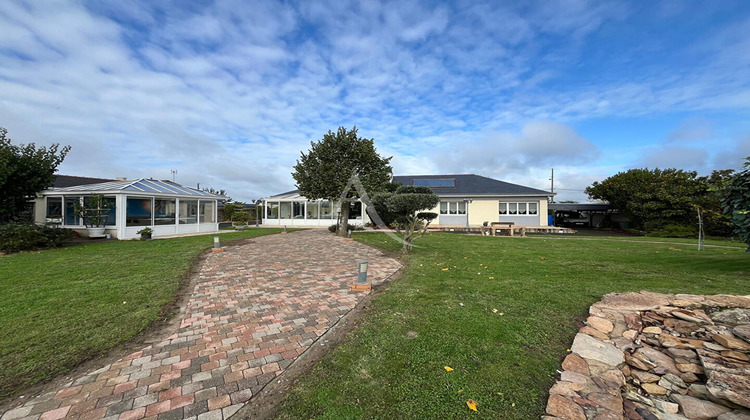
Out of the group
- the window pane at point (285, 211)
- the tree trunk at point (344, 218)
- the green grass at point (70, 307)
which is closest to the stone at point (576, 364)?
the green grass at point (70, 307)

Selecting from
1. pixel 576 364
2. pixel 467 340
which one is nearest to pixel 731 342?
pixel 576 364

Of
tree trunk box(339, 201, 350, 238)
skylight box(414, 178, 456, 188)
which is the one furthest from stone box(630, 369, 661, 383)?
skylight box(414, 178, 456, 188)

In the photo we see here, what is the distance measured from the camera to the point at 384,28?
10.1 metres

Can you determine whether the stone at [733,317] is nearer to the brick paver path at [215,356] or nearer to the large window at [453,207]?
the brick paver path at [215,356]

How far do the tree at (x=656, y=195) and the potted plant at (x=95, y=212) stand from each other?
3311cm

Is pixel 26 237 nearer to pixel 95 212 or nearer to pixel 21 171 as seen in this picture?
pixel 21 171

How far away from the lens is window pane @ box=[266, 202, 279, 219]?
26.7 meters

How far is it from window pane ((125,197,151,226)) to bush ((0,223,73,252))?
3.58 meters

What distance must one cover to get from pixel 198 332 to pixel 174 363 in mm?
778

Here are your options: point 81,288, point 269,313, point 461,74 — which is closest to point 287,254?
point 81,288

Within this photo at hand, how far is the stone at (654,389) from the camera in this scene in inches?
99.2

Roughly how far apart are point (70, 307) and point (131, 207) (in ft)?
47.1

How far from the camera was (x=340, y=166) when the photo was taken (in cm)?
1534

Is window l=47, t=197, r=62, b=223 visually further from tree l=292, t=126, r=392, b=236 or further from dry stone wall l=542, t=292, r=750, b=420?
dry stone wall l=542, t=292, r=750, b=420
